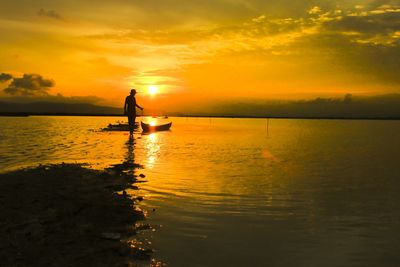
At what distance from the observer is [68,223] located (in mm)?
8336

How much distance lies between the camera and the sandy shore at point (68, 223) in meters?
6.43

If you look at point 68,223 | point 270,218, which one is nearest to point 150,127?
point 270,218

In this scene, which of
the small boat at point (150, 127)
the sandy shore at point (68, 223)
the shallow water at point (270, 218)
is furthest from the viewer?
the small boat at point (150, 127)

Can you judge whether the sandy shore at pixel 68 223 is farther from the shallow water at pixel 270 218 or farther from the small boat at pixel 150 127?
the small boat at pixel 150 127

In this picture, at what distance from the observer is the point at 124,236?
7.80m

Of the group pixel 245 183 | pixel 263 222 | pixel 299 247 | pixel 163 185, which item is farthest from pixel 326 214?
pixel 163 185

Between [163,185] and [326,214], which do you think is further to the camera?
[163,185]

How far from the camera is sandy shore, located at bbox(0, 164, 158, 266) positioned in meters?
6.43

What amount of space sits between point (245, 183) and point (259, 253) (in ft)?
29.6

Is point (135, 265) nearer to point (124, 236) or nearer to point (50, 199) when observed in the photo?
point (124, 236)

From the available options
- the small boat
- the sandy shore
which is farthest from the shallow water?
the small boat

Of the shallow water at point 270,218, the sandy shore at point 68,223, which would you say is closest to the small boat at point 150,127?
the shallow water at point 270,218

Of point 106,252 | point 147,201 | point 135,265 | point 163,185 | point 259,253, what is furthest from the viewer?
point 163,185

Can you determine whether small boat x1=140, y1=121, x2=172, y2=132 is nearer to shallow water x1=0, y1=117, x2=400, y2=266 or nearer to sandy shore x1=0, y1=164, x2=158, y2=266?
shallow water x1=0, y1=117, x2=400, y2=266
